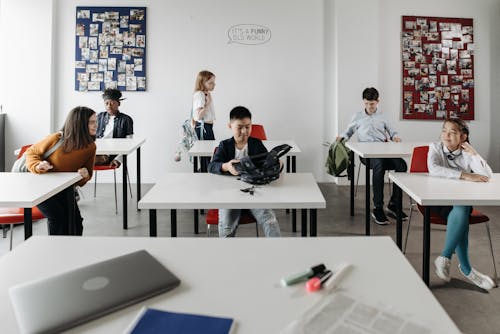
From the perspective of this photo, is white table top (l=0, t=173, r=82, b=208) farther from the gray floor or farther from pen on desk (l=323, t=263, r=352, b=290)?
pen on desk (l=323, t=263, r=352, b=290)

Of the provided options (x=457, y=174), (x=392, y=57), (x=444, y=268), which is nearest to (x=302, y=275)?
(x=457, y=174)

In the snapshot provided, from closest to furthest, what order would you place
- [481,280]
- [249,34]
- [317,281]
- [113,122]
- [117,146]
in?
[317,281], [481,280], [117,146], [113,122], [249,34]

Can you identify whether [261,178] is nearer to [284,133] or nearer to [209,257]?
[209,257]

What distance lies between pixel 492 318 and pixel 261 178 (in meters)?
1.44

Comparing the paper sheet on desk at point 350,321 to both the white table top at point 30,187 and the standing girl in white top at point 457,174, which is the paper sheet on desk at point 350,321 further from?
the standing girl in white top at point 457,174

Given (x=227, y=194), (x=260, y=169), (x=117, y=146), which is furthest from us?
(x=117, y=146)

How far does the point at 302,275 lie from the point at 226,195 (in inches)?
46.9

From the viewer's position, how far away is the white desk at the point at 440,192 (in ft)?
7.38

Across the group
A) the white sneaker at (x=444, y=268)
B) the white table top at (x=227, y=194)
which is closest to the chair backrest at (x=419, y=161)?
the white sneaker at (x=444, y=268)

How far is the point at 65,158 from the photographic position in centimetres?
289

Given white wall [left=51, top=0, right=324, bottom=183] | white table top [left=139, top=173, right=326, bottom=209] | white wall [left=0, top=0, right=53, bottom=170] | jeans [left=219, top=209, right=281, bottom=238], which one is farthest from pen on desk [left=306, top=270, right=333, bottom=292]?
white wall [left=0, top=0, right=53, bottom=170]

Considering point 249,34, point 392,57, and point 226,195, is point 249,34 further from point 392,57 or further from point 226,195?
point 226,195

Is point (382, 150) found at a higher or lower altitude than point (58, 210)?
higher

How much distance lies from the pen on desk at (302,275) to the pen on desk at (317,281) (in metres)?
0.01
